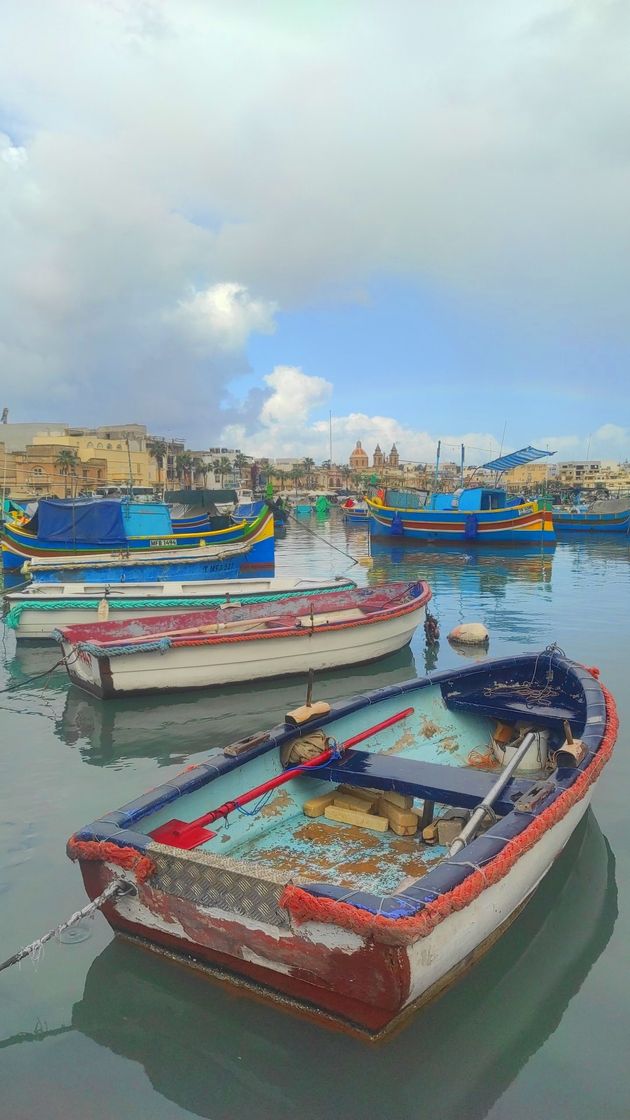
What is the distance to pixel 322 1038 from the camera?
4.03 metres

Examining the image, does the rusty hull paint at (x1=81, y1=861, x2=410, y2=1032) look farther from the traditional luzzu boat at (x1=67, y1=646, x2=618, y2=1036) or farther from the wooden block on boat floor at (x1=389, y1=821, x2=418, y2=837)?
the wooden block on boat floor at (x1=389, y1=821, x2=418, y2=837)

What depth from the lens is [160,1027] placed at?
4.24 meters

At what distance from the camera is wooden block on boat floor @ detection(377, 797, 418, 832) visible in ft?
19.4

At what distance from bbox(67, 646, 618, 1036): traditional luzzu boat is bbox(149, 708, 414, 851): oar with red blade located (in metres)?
0.02

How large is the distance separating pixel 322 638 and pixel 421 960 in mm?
8358

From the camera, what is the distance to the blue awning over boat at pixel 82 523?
24.1 m

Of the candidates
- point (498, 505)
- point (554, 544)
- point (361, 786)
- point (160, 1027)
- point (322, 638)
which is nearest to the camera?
point (160, 1027)

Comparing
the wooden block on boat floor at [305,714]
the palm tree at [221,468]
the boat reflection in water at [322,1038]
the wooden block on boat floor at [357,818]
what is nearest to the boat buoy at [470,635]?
Answer: the wooden block on boat floor at [305,714]

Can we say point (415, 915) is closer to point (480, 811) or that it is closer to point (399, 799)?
point (480, 811)

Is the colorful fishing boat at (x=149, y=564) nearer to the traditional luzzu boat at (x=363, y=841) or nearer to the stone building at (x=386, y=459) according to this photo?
the traditional luzzu boat at (x=363, y=841)

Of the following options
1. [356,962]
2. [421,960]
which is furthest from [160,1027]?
[421,960]

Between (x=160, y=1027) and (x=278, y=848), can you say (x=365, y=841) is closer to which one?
(x=278, y=848)

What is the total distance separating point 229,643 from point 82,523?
15.0 meters

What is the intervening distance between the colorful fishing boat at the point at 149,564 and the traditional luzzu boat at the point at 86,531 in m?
0.46
